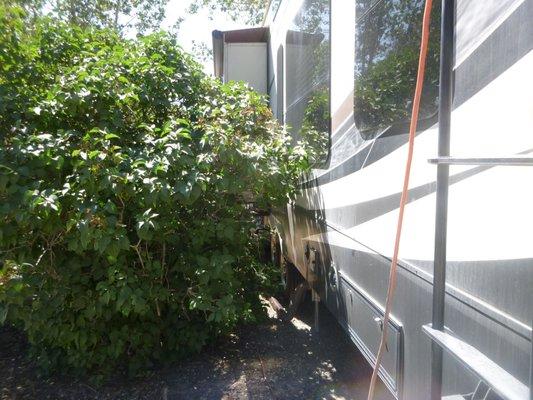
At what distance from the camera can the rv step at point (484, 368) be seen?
1.01 m

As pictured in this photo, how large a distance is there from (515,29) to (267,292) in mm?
3354

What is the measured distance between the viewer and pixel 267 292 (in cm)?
433

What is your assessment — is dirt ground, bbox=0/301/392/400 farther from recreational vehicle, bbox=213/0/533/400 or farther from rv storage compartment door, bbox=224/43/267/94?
rv storage compartment door, bbox=224/43/267/94

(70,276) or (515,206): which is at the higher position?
(515,206)

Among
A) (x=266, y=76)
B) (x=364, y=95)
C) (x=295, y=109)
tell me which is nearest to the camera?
(x=364, y=95)

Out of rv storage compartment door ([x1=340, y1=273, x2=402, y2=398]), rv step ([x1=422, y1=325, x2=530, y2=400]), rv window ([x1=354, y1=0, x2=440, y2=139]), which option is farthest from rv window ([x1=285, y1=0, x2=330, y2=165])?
rv step ([x1=422, y1=325, x2=530, y2=400])

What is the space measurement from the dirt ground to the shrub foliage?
17 centimetres

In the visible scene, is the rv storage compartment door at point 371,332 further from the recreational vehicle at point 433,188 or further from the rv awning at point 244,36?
the rv awning at point 244,36

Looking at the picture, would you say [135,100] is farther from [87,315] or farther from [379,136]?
[379,136]

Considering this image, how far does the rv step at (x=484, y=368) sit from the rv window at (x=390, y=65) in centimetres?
77

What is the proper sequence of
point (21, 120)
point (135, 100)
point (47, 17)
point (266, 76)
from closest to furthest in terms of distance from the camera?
point (21, 120) → point (135, 100) → point (47, 17) → point (266, 76)

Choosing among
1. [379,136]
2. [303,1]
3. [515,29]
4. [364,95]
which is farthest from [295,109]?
[515,29]

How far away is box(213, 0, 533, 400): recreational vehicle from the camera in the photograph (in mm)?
1242

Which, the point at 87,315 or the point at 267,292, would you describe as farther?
the point at 267,292
